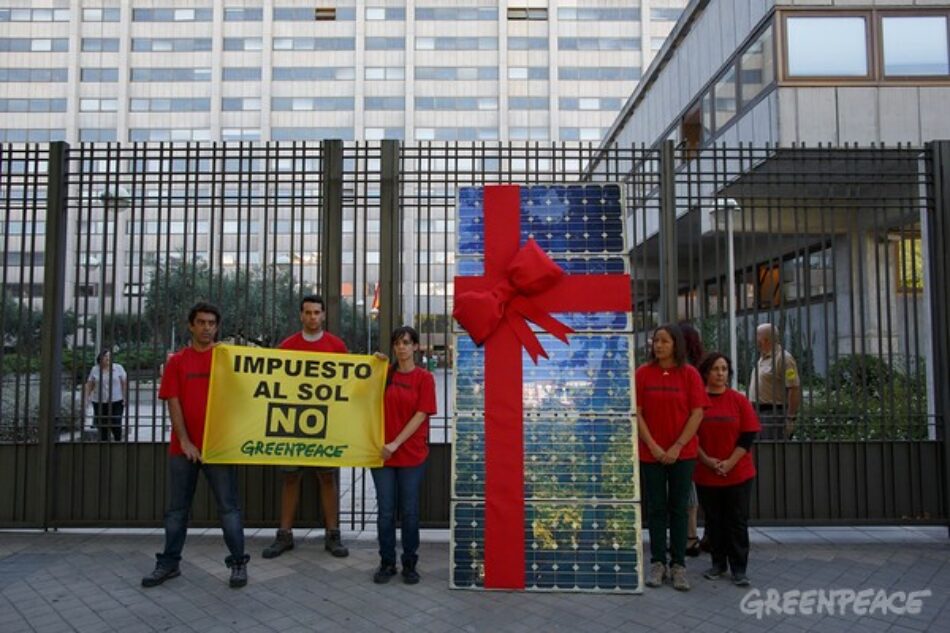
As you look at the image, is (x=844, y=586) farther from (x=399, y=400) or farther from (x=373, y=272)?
(x=373, y=272)

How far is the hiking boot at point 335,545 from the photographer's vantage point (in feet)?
18.0

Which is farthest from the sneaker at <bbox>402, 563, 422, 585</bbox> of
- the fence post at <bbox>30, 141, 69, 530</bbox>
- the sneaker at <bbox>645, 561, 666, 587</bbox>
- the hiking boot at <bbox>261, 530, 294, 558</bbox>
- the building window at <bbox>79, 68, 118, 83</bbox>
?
the building window at <bbox>79, 68, 118, 83</bbox>

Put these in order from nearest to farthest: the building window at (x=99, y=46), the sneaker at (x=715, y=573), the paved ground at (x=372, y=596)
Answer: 1. the paved ground at (x=372, y=596)
2. the sneaker at (x=715, y=573)
3. the building window at (x=99, y=46)

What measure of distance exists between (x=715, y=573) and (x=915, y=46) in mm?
11700

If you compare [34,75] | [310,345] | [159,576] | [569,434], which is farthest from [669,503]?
[34,75]

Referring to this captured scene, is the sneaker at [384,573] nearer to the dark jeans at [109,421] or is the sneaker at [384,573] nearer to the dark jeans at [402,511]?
the dark jeans at [402,511]

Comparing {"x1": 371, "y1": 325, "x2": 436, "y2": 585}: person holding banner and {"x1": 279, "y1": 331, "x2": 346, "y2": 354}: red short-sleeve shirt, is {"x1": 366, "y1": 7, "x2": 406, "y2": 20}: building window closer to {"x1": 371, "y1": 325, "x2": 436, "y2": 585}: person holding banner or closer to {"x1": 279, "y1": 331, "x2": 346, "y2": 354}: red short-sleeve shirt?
{"x1": 279, "y1": 331, "x2": 346, "y2": 354}: red short-sleeve shirt

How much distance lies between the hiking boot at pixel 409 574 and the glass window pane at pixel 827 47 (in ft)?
37.3

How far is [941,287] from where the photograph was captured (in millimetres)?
6164

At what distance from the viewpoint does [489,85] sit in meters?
59.8

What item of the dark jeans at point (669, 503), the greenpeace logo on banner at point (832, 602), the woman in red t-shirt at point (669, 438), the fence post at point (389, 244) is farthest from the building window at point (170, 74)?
the greenpeace logo on banner at point (832, 602)

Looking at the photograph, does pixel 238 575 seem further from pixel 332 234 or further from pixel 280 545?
pixel 332 234

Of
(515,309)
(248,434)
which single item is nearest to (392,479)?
(248,434)

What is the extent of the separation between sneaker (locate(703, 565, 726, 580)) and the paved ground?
0.26 feet
